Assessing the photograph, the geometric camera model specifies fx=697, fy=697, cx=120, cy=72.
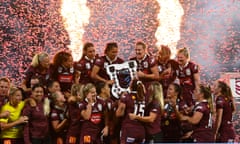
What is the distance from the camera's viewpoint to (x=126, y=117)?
941 centimetres

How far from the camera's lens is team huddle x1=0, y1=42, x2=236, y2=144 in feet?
31.0

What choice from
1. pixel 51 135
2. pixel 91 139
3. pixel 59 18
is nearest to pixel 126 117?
pixel 91 139

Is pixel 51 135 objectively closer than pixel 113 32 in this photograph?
Yes

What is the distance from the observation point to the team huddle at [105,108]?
944 cm

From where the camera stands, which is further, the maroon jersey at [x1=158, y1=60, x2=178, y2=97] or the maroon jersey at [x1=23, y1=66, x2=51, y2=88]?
the maroon jersey at [x1=158, y1=60, x2=178, y2=97]

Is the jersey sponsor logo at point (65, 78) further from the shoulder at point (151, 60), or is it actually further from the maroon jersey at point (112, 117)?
the shoulder at point (151, 60)

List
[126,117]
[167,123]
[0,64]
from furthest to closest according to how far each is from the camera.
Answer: [0,64]
[167,123]
[126,117]

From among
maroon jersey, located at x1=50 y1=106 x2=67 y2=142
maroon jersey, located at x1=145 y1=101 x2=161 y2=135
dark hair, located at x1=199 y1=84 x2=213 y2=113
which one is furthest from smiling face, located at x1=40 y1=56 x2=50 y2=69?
dark hair, located at x1=199 y1=84 x2=213 y2=113

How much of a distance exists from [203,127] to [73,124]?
181 centimetres

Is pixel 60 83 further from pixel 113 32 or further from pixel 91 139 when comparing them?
pixel 113 32

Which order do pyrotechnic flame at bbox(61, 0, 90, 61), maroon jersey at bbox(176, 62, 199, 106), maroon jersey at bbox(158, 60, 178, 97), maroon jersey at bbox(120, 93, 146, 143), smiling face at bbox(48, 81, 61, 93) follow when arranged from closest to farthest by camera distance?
maroon jersey at bbox(120, 93, 146, 143), smiling face at bbox(48, 81, 61, 93), maroon jersey at bbox(158, 60, 178, 97), maroon jersey at bbox(176, 62, 199, 106), pyrotechnic flame at bbox(61, 0, 90, 61)

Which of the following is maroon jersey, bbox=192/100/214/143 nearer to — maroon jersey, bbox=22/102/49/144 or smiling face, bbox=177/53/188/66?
smiling face, bbox=177/53/188/66

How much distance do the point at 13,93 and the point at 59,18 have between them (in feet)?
29.1

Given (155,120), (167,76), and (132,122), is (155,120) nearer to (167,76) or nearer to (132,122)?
(132,122)
